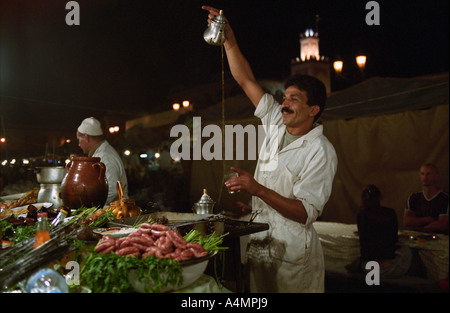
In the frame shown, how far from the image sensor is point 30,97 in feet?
26.3

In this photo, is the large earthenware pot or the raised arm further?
the raised arm

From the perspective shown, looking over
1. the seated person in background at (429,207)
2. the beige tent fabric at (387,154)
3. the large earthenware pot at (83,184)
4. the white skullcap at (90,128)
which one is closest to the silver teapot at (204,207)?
the large earthenware pot at (83,184)

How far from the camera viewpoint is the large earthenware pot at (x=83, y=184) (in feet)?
9.00

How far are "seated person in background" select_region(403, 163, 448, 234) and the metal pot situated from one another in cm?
452

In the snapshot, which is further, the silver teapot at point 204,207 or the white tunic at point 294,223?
the silver teapot at point 204,207

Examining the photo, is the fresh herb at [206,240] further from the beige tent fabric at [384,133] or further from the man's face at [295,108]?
the beige tent fabric at [384,133]

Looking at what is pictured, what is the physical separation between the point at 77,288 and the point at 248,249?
1.99 m

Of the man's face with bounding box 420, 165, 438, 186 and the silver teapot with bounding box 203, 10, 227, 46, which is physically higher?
the silver teapot with bounding box 203, 10, 227, 46

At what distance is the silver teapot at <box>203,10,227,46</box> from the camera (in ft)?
10.1

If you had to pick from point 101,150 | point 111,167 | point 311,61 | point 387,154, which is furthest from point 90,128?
point 311,61

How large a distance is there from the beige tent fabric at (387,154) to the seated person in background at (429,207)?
1.68 ft

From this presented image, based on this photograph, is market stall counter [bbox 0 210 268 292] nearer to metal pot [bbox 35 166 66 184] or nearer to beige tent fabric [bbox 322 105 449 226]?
metal pot [bbox 35 166 66 184]

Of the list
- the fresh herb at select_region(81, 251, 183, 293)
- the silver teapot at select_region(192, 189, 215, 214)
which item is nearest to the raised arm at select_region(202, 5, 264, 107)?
the silver teapot at select_region(192, 189, 215, 214)

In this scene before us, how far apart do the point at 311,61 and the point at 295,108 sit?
31535mm
